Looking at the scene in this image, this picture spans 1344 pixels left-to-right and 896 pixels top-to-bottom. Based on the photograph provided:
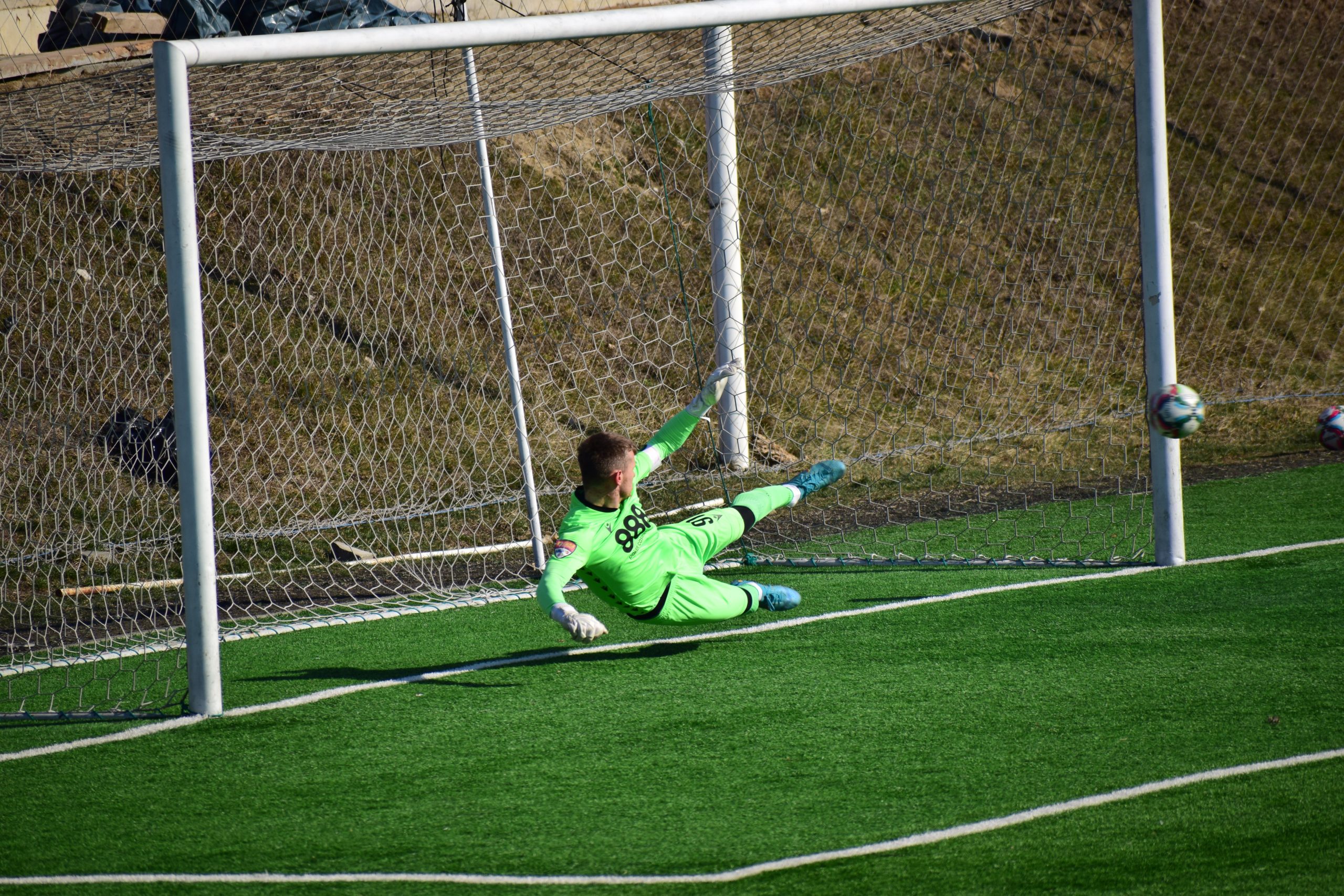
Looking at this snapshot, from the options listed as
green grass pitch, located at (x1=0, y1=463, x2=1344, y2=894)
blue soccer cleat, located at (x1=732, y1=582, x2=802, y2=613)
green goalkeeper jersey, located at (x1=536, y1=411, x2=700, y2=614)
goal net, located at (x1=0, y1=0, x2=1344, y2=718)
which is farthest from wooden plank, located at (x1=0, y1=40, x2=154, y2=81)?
blue soccer cleat, located at (x1=732, y1=582, x2=802, y2=613)

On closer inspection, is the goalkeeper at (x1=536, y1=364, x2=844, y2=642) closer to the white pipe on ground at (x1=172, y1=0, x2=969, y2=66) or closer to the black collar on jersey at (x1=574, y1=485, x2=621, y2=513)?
the black collar on jersey at (x1=574, y1=485, x2=621, y2=513)

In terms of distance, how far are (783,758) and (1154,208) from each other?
3.52m

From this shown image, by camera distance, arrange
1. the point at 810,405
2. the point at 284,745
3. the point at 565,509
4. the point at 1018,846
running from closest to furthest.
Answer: the point at 1018,846
the point at 284,745
the point at 565,509
the point at 810,405

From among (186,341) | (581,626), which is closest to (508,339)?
(186,341)

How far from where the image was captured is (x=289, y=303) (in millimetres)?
9891

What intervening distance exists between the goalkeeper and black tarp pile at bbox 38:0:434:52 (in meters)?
4.23

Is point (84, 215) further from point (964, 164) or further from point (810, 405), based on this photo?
point (964, 164)

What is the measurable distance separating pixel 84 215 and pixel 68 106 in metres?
4.94

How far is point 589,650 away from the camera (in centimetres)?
554

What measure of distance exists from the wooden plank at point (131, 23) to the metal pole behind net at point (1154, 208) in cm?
714

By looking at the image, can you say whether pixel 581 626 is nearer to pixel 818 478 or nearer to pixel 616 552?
pixel 616 552

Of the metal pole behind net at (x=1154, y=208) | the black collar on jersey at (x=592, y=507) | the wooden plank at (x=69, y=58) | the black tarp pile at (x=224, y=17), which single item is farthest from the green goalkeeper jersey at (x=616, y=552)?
the wooden plank at (x=69, y=58)

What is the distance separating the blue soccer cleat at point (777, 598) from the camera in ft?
17.9

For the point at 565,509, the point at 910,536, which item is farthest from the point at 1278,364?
the point at 565,509
